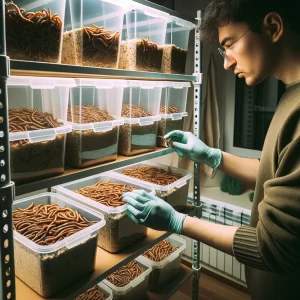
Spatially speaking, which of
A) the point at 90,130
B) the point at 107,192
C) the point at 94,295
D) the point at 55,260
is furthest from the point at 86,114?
the point at 94,295

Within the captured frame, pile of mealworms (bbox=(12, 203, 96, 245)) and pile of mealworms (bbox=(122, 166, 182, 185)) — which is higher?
pile of mealworms (bbox=(122, 166, 182, 185))

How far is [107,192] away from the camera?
162 cm

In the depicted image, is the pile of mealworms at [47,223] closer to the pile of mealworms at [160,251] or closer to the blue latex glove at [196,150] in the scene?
the blue latex glove at [196,150]

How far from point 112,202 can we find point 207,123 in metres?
1.60

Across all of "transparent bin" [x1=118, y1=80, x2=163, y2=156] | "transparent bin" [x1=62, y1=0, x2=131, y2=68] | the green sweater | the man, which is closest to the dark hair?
the man

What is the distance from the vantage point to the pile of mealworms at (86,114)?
130cm

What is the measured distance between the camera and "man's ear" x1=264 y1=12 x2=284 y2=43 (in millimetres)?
1081

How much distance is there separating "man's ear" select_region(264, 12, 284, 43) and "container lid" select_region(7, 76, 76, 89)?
767mm

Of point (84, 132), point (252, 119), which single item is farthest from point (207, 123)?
point (84, 132)

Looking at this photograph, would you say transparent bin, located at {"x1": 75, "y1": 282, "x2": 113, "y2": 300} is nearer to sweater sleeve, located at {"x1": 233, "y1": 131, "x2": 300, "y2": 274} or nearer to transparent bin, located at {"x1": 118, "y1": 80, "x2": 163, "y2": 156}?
transparent bin, located at {"x1": 118, "y1": 80, "x2": 163, "y2": 156}

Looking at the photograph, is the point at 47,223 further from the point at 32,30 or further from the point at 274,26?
the point at 274,26

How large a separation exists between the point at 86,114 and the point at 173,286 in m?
1.25

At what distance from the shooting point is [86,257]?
4.21 feet

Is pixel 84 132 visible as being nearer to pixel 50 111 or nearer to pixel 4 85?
pixel 50 111
